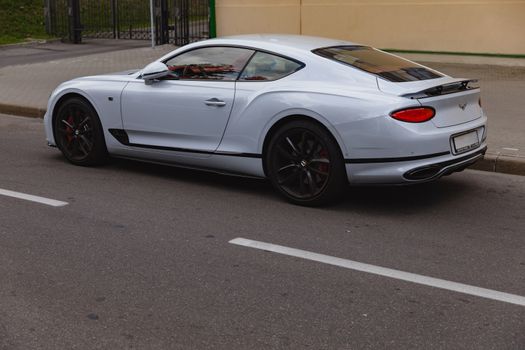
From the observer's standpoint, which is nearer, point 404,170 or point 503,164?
point 404,170

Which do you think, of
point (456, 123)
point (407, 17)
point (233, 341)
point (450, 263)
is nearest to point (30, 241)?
point (233, 341)

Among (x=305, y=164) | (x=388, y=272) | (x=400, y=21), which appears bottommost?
(x=388, y=272)

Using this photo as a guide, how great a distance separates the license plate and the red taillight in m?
0.35

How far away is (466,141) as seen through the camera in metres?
6.41

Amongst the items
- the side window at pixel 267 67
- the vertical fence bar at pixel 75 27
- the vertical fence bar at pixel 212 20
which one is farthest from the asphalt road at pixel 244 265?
the vertical fence bar at pixel 75 27

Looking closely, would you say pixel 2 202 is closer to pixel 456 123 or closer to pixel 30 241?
pixel 30 241

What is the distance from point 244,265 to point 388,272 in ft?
3.07

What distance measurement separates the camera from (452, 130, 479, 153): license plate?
628 cm

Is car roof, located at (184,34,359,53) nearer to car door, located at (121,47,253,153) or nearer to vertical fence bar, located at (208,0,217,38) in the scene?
car door, located at (121,47,253,153)

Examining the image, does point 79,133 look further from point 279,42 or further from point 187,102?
point 279,42

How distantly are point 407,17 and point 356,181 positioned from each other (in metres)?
10.0

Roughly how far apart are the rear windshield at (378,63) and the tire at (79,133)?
97.2 inches

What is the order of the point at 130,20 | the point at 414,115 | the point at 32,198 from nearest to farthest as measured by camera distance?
the point at 414,115 < the point at 32,198 < the point at 130,20

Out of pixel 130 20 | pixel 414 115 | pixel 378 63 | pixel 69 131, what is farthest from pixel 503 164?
pixel 130 20
